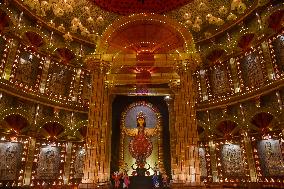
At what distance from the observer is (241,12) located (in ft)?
48.6

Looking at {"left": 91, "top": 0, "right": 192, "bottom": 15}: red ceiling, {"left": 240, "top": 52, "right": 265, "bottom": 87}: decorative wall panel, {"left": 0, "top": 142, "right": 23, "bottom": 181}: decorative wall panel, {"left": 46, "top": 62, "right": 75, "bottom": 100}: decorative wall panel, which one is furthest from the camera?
{"left": 91, "top": 0, "right": 192, "bottom": 15}: red ceiling

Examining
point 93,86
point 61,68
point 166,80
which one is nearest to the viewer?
point 93,86

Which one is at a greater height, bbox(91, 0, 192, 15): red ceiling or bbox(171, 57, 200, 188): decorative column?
bbox(91, 0, 192, 15): red ceiling

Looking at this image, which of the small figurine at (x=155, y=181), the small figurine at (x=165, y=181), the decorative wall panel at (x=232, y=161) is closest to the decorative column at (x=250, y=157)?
the decorative wall panel at (x=232, y=161)

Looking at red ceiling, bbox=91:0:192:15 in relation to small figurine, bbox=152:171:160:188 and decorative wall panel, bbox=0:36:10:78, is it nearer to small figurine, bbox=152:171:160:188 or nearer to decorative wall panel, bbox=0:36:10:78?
decorative wall panel, bbox=0:36:10:78

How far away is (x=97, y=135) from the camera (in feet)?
33.0

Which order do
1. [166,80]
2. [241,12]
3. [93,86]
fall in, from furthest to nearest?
[241,12], [166,80], [93,86]

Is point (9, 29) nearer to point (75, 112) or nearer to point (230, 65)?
point (75, 112)

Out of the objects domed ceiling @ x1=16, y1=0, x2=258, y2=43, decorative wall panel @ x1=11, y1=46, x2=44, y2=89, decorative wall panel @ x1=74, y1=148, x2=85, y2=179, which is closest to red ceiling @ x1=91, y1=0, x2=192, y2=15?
domed ceiling @ x1=16, y1=0, x2=258, y2=43

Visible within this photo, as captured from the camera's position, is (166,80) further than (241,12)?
No

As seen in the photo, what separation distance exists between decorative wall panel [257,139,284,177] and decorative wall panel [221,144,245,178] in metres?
1.15

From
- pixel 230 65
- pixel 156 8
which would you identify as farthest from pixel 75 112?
pixel 230 65

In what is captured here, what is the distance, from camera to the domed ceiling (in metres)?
15.1

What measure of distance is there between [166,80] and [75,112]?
20.8 feet
